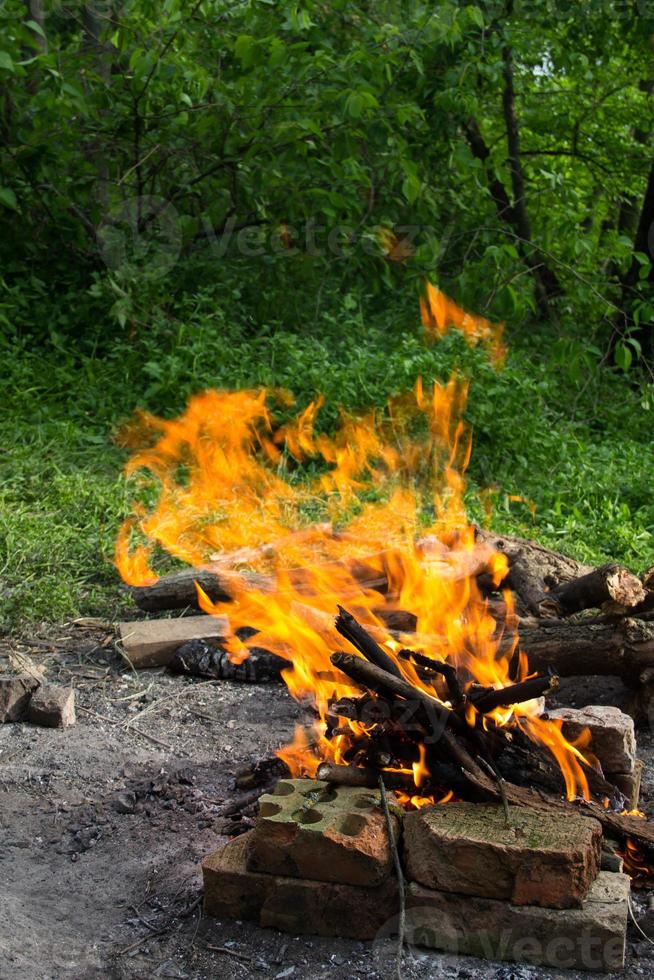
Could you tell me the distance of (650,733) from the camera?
173 inches

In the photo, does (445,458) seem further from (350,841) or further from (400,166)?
(350,841)

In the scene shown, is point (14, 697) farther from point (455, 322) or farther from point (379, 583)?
point (455, 322)

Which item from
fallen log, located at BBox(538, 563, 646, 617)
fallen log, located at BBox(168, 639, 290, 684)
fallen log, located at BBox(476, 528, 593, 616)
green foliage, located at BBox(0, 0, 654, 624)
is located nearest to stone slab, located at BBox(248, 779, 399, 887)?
fallen log, located at BBox(538, 563, 646, 617)

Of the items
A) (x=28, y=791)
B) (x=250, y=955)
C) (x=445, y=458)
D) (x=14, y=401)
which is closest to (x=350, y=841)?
(x=250, y=955)

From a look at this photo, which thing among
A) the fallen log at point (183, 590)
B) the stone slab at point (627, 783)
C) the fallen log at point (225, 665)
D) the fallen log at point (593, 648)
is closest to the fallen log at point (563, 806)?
the stone slab at point (627, 783)

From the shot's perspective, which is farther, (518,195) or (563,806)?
(518,195)

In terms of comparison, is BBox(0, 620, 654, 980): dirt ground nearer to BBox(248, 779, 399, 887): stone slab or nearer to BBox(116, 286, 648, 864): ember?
BBox(248, 779, 399, 887): stone slab

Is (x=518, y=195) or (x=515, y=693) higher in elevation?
(x=515, y=693)

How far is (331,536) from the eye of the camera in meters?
5.71

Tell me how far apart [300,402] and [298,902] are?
5.33 metres

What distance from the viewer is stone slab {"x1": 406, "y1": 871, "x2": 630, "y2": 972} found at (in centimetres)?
282

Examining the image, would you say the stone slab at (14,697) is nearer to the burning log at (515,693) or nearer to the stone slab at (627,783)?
the burning log at (515,693)

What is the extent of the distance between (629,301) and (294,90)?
331 cm

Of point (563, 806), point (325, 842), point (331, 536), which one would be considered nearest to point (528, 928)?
point (563, 806)
